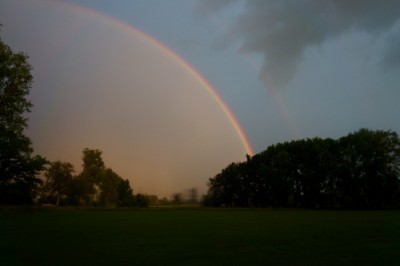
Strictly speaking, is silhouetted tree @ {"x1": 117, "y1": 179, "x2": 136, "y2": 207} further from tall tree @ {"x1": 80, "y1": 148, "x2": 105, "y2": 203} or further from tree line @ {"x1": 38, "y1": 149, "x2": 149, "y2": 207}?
Result: tall tree @ {"x1": 80, "y1": 148, "x2": 105, "y2": 203}

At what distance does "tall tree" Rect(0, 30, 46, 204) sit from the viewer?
3853cm

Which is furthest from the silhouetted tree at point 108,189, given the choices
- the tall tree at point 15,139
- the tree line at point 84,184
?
the tall tree at point 15,139

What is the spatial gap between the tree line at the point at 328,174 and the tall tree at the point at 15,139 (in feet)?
207

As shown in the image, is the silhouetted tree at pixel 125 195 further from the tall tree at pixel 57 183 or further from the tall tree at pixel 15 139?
the tall tree at pixel 15 139

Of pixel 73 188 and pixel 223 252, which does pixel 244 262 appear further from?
pixel 73 188

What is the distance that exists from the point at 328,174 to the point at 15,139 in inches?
2608

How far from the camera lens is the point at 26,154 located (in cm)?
3988

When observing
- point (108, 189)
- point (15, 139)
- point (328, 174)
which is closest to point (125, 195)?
point (108, 189)

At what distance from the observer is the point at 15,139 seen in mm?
38906

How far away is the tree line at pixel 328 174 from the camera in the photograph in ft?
258

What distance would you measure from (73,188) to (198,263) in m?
102

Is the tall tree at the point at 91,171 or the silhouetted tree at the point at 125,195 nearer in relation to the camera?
the tall tree at the point at 91,171

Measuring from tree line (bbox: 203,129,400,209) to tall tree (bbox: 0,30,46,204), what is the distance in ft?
207

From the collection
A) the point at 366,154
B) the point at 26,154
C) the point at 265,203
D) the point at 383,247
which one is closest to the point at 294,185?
the point at 265,203
